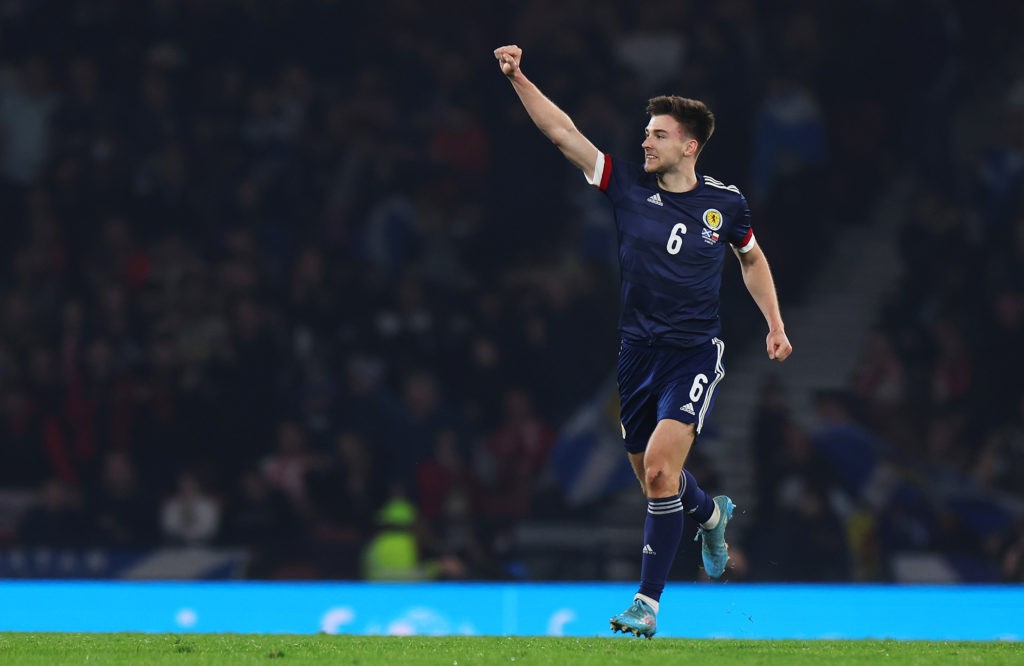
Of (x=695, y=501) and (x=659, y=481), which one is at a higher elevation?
(x=659, y=481)

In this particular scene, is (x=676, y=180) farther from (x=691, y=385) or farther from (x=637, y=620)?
(x=637, y=620)

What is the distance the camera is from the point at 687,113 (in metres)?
6.05

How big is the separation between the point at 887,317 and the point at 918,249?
24.7 inches

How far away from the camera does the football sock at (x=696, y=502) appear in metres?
6.40

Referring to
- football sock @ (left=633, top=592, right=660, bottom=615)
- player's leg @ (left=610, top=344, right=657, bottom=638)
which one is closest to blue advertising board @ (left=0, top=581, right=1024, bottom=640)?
player's leg @ (left=610, top=344, right=657, bottom=638)

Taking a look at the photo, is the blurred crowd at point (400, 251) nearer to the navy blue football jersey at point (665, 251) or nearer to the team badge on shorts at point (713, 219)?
the navy blue football jersey at point (665, 251)

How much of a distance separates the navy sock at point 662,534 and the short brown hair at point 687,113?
141cm

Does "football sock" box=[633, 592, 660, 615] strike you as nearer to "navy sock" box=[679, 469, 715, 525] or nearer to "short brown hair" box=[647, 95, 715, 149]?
"navy sock" box=[679, 469, 715, 525]

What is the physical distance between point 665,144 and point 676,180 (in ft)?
0.55

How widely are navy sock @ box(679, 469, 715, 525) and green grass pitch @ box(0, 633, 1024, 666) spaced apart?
0.53 m

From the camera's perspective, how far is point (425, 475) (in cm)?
1218

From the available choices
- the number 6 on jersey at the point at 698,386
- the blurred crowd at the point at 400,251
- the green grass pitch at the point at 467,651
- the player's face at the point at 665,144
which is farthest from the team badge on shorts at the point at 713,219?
the blurred crowd at the point at 400,251

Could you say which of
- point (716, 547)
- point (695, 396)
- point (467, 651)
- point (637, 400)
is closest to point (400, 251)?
point (716, 547)

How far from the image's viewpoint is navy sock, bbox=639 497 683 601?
19.5 feet
